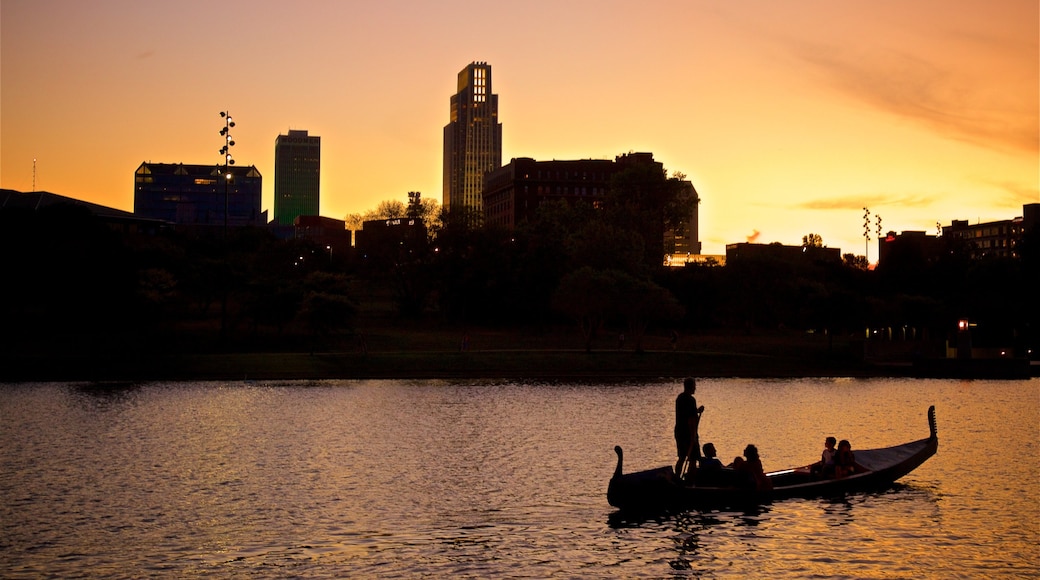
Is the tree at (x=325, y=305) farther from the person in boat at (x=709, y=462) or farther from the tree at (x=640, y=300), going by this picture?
the person in boat at (x=709, y=462)

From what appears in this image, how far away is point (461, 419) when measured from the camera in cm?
5178

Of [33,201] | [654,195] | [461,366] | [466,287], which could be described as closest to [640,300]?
[461,366]

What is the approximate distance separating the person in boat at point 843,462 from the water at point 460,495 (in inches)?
32.9

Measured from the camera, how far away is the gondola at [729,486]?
27281mm

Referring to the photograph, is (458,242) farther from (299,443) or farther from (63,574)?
(63,574)

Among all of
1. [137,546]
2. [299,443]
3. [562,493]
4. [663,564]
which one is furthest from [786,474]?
[299,443]

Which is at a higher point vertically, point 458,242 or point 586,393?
point 458,242

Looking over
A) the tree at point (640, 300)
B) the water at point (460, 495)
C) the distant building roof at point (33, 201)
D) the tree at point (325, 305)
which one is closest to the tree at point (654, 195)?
the tree at point (640, 300)

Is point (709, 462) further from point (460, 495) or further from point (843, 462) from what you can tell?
point (460, 495)

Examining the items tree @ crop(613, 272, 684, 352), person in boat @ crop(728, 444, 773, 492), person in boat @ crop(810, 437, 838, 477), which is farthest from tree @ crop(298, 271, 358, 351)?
person in boat @ crop(728, 444, 773, 492)

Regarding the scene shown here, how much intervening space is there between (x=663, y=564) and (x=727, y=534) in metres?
3.68

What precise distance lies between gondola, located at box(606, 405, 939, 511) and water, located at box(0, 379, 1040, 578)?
457 millimetres

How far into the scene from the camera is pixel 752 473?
1131 inches

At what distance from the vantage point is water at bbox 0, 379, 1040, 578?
2289 cm
